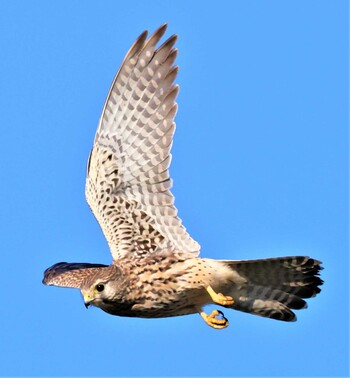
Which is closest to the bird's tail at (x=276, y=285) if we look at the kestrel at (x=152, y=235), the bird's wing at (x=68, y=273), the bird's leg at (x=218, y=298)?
the kestrel at (x=152, y=235)

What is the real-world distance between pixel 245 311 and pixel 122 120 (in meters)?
2.35

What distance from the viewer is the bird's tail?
1297 cm

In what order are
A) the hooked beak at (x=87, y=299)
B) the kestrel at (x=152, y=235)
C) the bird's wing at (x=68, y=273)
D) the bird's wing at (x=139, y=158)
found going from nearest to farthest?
the hooked beak at (x=87, y=299) → the kestrel at (x=152, y=235) → the bird's wing at (x=139, y=158) → the bird's wing at (x=68, y=273)

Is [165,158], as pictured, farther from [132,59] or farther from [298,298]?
[298,298]

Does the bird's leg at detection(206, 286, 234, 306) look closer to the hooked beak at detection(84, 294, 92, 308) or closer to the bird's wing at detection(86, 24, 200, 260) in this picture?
the bird's wing at detection(86, 24, 200, 260)

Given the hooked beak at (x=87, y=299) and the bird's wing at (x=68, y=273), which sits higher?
the bird's wing at (x=68, y=273)

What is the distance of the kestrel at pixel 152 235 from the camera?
514 inches

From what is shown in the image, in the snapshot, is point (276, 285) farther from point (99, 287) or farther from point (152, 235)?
point (99, 287)

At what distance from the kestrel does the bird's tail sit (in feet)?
0.03

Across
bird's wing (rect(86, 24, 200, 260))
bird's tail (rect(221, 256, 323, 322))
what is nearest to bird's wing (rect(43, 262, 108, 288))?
bird's wing (rect(86, 24, 200, 260))

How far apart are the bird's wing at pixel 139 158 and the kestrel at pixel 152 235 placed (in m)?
0.01

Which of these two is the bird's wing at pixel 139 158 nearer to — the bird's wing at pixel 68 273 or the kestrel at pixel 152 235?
the kestrel at pixel 152 235

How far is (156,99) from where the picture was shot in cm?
1338

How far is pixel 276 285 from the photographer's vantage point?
13.3 metres
